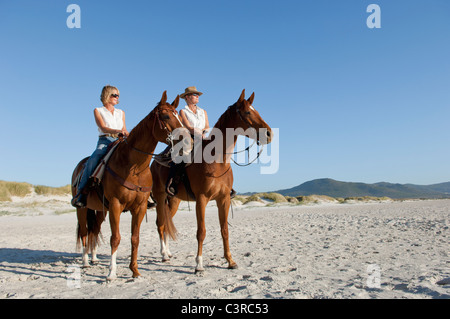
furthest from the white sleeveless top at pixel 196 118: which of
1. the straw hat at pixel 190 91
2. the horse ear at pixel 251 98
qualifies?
the horse ear at pixel 251 98

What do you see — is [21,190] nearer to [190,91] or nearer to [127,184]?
[190,91]

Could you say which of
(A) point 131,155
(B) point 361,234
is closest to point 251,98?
(A) point 131,155

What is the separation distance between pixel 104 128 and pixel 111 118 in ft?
0.92

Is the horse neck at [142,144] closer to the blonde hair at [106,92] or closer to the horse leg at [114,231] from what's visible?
the horse leg at [114,231]

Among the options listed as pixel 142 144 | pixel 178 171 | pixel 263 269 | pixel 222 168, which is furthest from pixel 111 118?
pixel 263 269

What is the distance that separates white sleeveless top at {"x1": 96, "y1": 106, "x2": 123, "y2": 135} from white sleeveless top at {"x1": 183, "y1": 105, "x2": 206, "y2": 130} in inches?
52.6

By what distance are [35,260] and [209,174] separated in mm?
4830

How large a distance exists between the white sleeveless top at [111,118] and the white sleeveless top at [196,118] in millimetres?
1337

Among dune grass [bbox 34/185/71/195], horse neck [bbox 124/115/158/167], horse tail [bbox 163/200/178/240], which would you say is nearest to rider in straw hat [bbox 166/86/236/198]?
horse neck [bbox 124/115/158/167]

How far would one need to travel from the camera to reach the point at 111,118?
572cm

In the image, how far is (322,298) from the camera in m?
3.48

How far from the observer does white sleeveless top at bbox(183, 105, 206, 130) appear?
20.4 feet

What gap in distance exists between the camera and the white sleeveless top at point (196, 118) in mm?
6218

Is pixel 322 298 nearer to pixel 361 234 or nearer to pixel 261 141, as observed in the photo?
pixel 261 141
